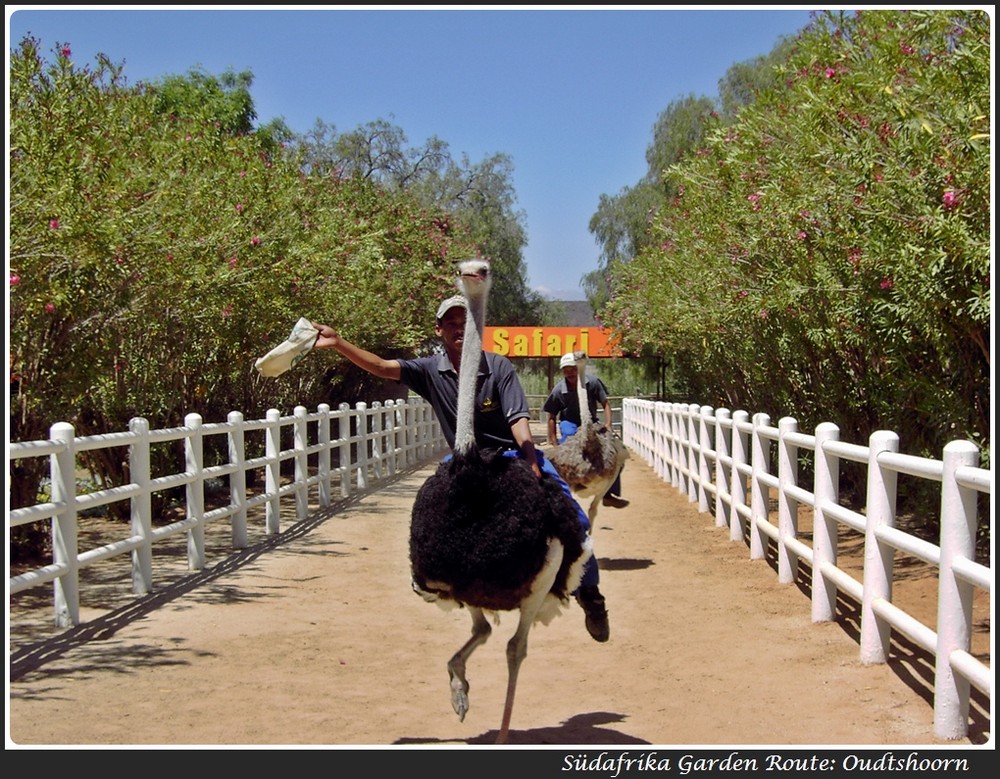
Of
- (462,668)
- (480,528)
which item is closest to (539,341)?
(462,668)

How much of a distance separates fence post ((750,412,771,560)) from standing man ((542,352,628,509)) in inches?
53.6

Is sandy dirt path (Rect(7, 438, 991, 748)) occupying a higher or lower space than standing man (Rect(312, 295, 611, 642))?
lower

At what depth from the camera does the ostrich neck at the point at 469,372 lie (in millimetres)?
5438

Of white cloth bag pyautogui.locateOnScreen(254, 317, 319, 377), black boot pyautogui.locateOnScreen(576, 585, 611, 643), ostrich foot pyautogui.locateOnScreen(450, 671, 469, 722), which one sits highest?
white cloth bag pyautogui.locateOnScreen(254, 317, 319, 377)

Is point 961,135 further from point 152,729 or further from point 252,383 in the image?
point 252,383

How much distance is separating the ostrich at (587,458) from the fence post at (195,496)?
3073mm

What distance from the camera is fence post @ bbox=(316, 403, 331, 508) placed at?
16109mm

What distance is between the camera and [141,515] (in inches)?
381

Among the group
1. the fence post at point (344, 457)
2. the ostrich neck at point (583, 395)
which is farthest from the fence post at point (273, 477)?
the fence post at point (344, 457)

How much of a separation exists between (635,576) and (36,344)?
18.1 ft

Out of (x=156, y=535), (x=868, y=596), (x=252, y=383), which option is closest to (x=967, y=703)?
(x=868, y=596)

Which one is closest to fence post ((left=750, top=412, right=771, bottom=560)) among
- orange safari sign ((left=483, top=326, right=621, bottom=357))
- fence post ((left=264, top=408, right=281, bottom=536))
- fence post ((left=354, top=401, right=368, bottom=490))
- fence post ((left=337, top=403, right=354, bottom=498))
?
fence post ((left=264, top=408, right=281, bottom=536))

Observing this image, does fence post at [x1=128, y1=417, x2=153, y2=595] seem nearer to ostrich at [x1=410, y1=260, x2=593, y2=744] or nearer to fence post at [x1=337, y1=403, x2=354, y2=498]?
ostrich at [x1=410, y1=260, x2=593, y2=744]

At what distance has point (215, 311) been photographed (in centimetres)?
1473
